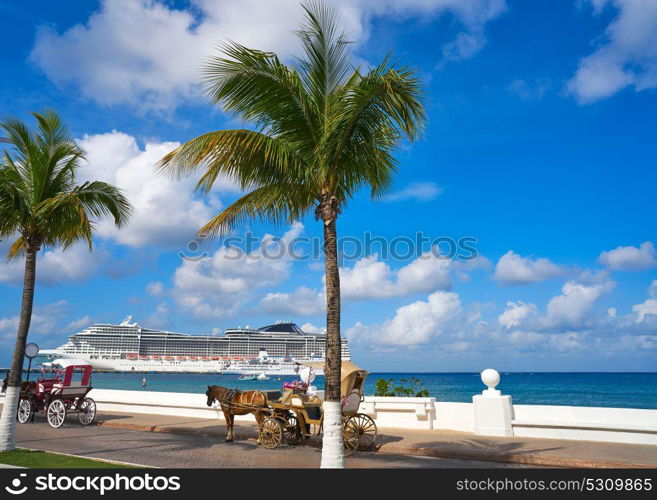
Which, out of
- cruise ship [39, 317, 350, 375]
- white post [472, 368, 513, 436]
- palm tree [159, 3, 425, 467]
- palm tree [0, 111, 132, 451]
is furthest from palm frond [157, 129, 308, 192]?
cruise ship [39, 317, 350, 375]

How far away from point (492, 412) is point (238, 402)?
21.4ft

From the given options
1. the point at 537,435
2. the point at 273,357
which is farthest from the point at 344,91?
the point at 273,357

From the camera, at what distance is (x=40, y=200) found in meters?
11.7

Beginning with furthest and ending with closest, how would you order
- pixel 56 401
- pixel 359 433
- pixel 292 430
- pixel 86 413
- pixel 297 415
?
1. pixel 86 413
2. pixel 56 401
3. pixel 292 430
4. pixel 297 415
5. pixel 359 433

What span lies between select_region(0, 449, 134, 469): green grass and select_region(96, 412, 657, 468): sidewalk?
4626 mm

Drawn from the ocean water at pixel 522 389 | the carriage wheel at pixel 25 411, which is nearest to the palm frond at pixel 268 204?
the carriage wheel at pixel 25 411

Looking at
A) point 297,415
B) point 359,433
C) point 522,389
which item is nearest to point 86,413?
point 297,415

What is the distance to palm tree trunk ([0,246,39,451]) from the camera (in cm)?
1033

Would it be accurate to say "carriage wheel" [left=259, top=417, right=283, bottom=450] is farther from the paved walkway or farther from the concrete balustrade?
the concrete balustrade

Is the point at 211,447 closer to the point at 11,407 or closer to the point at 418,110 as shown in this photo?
the point at 11,407

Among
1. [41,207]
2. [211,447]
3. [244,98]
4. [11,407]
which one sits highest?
[244,98]

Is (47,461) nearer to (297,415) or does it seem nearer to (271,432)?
(271,432)

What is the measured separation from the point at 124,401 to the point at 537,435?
1601cm
